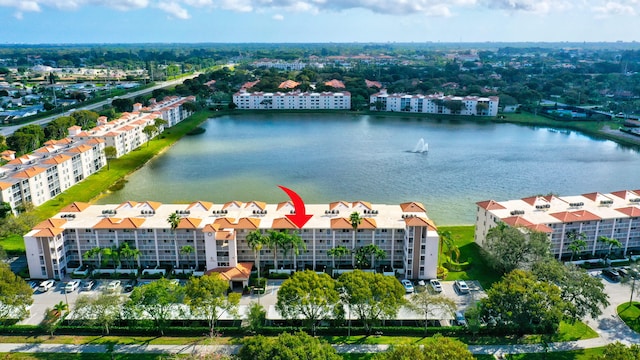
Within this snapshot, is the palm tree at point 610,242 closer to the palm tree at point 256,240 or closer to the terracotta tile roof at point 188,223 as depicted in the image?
the palm tree at point 256,240

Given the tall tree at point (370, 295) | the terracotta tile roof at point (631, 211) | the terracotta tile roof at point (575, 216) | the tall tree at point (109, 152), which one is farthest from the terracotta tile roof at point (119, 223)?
the terracotta tile roof at point (631, 211)

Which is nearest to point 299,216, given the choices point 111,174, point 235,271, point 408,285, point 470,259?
point 235,271

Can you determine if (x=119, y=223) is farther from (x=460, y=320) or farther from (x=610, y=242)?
(x=610, y=242)

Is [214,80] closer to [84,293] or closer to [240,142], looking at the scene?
[240,142]

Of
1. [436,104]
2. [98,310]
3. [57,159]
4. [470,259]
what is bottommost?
[470,259]

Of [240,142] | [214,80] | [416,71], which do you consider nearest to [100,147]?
[240,142]

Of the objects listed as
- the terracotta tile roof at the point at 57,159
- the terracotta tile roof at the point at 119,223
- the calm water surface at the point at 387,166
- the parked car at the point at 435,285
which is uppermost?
the terracotta tile roof at the point at 57,159

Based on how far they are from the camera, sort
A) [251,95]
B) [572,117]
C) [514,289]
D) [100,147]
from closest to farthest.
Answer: [514,289] < [100,147] < [572,117] < [251,95]
